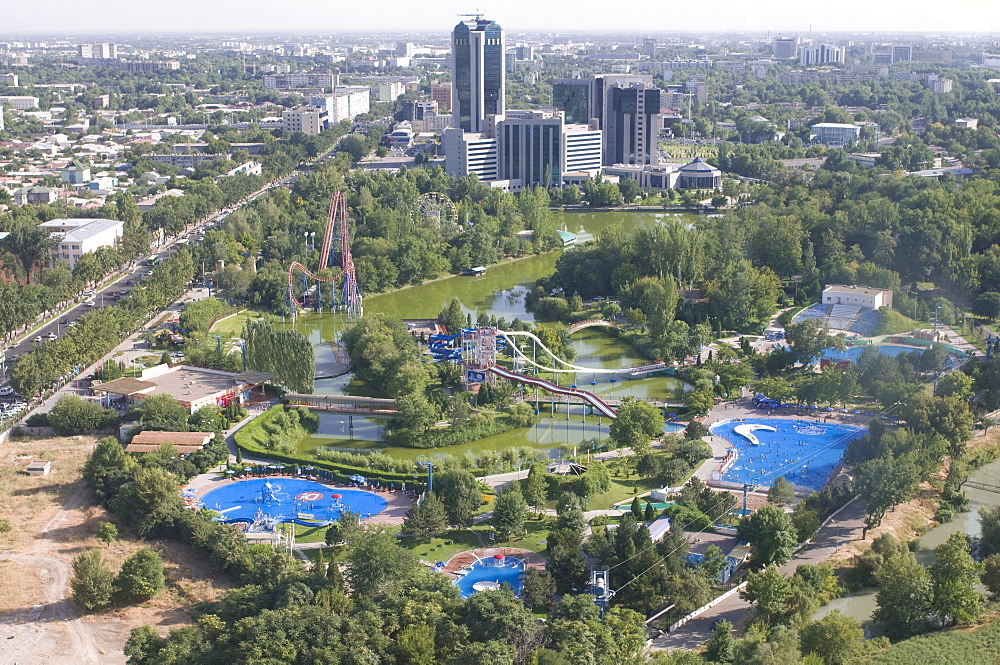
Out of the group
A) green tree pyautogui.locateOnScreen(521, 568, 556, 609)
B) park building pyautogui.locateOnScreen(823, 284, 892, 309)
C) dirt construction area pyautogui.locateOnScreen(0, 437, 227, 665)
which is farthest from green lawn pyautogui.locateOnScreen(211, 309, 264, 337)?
green tree pyautogui.locateOnScreen(521, 568, 556, 609)

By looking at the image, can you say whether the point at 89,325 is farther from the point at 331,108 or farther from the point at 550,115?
the point at 331,108

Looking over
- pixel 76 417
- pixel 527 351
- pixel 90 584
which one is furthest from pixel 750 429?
pixel 76 417

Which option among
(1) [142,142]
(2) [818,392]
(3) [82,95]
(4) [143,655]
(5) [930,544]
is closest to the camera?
(4) [143,655]

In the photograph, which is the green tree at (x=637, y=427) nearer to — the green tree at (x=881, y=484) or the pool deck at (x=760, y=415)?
the pool deck at (x=760, y=415)

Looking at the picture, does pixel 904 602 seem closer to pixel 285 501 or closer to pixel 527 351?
pixel 285 501

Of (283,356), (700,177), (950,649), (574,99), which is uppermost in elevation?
(574,99)

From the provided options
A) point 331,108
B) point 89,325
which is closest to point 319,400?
point 89,325

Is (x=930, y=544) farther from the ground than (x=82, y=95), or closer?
closer

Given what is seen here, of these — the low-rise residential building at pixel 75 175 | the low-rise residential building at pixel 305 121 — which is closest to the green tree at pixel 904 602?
the low-rise residential building at pixel 75 175
